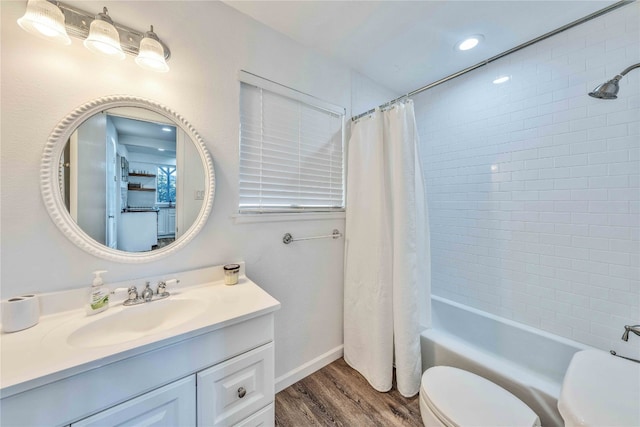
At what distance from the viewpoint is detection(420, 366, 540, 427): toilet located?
3.12 ft

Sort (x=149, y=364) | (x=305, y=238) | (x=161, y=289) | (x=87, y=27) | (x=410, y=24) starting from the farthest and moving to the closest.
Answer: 1. (x=305, y=238)
2. (x=410, y=24)
3. (x=161, y=289)
4. (x=87, y=27)
5. (x=149, y=364)

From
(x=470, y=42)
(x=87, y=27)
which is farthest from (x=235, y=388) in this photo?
(x=470, y=42)

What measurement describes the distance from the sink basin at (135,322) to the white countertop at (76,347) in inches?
0.8

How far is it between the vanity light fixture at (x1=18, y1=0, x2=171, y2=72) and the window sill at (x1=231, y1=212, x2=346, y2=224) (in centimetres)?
80

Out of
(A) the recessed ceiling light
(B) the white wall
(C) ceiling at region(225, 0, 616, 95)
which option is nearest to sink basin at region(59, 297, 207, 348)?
(B) the white wall

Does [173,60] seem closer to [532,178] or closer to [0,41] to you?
[0,41]

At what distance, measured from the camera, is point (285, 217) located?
1.54 m

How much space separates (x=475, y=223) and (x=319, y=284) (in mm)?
1447

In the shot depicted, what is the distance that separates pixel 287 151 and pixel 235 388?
4.32 ft

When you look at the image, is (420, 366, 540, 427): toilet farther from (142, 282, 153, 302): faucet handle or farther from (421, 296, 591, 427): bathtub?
(142, 282, 153, 302): faucet handle

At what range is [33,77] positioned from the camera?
2.88ft

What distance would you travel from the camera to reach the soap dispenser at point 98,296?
0.92 m

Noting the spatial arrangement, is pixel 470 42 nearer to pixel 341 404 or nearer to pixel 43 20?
pixel 43 20

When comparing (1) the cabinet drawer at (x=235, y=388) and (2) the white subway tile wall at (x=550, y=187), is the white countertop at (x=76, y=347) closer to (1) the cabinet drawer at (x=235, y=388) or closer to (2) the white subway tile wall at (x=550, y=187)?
(1) the cabinet drawer at (x=235, y=388)
